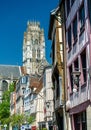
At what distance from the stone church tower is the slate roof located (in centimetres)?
503

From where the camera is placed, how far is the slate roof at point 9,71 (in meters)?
164

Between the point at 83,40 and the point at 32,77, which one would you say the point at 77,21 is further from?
the point at 32,77

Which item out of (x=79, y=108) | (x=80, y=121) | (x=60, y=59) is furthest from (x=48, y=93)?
(x=79, y=108)

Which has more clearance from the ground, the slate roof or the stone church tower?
the stone church tower

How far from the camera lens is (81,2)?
20.4 metres

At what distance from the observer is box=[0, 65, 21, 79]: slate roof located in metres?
164

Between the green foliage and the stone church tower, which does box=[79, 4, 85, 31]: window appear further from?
the stone church tower

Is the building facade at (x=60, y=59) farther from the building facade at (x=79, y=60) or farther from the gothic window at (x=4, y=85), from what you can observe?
the gothic window at (x=4, y=85)

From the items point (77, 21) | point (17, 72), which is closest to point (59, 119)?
point (77, 21)

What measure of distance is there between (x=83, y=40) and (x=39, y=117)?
49003 mm

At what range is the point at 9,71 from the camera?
557 ft

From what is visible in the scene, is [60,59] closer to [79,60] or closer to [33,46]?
[79,60]

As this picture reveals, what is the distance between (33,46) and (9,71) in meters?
19.7

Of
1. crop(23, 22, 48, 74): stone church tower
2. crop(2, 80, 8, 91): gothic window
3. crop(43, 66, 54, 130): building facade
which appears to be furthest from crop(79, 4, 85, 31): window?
crop(23, 22, 48, 74): stone church tower
